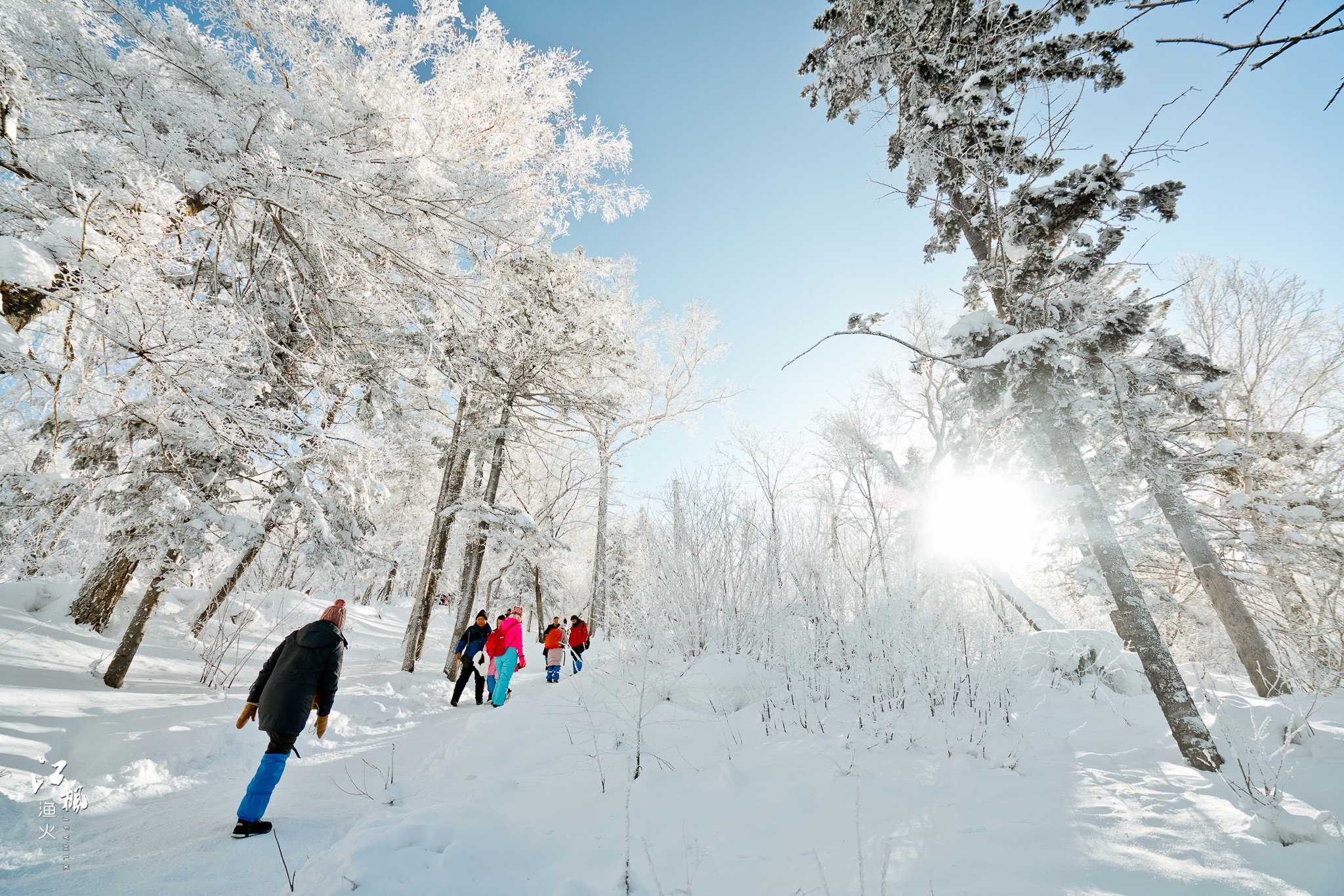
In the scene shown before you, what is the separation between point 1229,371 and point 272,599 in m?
21.2

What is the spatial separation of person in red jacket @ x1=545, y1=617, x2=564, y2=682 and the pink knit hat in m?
5.10

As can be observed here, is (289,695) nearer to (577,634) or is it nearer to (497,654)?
(497,654)

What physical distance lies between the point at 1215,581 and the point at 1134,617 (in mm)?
6236

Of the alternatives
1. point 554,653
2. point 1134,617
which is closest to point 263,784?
point 554,653

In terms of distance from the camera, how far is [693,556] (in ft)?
20.7

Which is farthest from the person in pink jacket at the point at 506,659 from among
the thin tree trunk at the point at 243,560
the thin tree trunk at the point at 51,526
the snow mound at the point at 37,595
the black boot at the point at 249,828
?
the snow mound at the point at 37,595

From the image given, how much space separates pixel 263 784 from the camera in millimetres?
3234

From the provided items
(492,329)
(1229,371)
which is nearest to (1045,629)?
(1229,371)

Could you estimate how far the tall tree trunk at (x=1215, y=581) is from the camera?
754 centimetres

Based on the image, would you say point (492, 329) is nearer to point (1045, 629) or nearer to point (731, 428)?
point (1045, 629)

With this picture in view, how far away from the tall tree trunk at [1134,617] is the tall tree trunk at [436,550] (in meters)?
9.77

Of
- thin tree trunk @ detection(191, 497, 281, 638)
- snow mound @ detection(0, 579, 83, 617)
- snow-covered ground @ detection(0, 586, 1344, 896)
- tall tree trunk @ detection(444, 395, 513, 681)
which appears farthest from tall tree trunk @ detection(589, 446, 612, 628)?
snow mound @ detection(0, 579, 83, 617)

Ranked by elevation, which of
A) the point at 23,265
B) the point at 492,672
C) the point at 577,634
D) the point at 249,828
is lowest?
the point at 249,828

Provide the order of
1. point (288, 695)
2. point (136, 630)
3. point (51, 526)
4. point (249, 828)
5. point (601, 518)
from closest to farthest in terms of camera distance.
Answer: point (249, 828) → point (288, 695) → point (51, 526) → point (136, 630) → point (601, 518)
